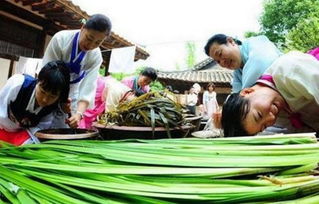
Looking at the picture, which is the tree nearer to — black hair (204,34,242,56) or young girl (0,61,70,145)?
black hair (204,34,242,56)

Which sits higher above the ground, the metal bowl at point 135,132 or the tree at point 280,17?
the tree at point 280,17

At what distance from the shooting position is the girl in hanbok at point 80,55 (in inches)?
90.7

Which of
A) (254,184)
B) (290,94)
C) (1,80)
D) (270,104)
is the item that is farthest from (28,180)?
(1,80)

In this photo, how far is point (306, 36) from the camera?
9703 millimetres

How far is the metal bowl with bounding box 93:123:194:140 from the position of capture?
1.53 m

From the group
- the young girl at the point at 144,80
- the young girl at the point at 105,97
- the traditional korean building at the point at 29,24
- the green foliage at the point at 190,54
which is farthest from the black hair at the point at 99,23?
the green foliage at the point at 190,54

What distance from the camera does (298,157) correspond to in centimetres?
79

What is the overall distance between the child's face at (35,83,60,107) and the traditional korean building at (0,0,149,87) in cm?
264

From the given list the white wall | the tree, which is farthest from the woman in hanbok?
the tree

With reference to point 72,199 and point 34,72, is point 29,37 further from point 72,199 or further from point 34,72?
point 72,199

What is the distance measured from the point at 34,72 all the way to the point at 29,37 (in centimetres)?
69

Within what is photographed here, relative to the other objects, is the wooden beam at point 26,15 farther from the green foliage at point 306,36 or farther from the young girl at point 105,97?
the green foliage at point 306,36


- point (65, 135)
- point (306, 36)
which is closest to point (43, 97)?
point (65, 135)

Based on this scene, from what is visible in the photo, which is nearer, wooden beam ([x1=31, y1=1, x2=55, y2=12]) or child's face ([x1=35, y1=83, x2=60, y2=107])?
child's face ([x1=35, y1=83, x2=60, y2=107])
